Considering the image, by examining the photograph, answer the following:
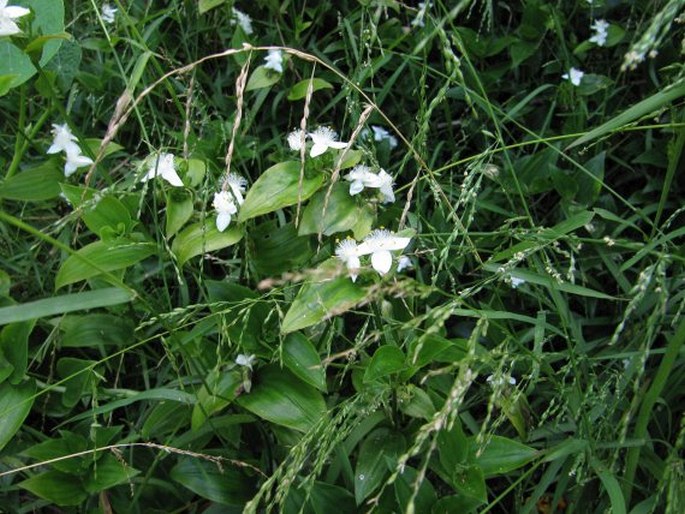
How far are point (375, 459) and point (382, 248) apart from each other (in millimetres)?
303

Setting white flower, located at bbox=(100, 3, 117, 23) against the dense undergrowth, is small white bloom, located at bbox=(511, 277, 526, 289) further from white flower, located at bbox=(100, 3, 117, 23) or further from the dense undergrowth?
white flower, located at bbox=(100, 3, 117, 23)

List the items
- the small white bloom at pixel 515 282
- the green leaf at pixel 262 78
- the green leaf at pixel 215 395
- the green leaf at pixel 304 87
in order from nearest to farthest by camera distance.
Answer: the green leaf at pixel 215 395, the small white bloom at pixel 515 282, the green leaf at pixel 304 87, the green leaf at pixel 262 78

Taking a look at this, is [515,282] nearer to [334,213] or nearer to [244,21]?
[334,213]

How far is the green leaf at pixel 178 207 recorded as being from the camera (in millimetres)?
1165

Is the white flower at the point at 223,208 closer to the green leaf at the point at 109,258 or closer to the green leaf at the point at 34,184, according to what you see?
Result: the green leaf at the point at 109,258

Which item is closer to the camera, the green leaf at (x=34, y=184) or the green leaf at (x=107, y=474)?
the green leaf at (x=107, y=474)

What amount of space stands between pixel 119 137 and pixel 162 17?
0.95 ft

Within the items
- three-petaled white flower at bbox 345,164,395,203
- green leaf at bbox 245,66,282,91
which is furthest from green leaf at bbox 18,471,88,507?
green leaf at bbox 245,66,282,91

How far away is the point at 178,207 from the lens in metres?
1.18

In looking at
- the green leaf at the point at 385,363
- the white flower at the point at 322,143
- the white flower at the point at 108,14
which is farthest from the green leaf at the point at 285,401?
the white flower at the point at 108,14

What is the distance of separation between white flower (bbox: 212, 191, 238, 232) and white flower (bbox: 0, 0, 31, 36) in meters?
0.34

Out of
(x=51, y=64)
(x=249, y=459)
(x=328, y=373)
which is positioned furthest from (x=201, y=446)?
(x=51, y=64)

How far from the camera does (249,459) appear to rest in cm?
121

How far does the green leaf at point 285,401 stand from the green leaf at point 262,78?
73 cm
